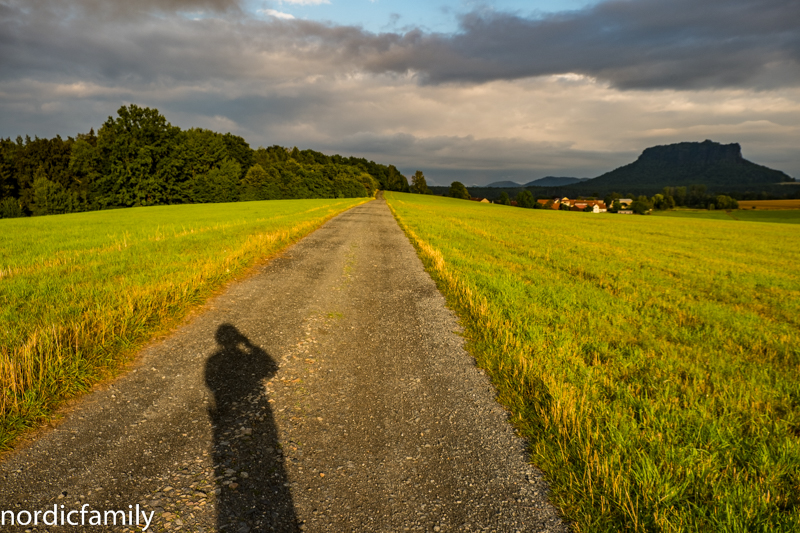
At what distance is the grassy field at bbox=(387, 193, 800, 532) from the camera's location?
3080 mm

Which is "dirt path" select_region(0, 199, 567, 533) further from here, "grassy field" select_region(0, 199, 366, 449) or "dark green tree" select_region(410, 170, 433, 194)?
"dark green tree" select_region(410, 170, 433, 194)

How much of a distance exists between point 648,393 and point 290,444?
4.86 metres

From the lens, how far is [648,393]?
5152 millimetres

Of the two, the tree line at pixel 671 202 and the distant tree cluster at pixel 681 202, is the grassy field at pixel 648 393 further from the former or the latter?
the tree line at pixel 671 202

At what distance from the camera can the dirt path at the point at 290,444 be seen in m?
2.91

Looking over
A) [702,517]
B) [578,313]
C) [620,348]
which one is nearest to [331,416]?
[702,517]

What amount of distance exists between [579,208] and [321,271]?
570ft

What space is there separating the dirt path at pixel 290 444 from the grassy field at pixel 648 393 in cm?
46

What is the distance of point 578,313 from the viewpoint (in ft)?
28.2

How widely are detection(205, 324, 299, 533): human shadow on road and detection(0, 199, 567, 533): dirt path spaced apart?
0.05ft

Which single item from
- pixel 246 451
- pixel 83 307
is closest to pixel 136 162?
pixel 83 307

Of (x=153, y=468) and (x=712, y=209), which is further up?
(x=712, y=209)

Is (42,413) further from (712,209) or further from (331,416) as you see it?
(712,209)

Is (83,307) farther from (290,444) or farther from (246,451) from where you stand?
(290,444)
